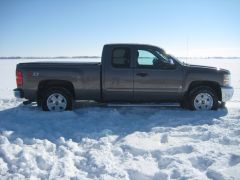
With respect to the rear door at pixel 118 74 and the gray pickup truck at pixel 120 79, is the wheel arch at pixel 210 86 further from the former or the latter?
the rear door at pixel 118 74

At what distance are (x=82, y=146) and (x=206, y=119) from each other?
3.10 m

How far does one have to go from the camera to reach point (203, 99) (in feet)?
26.0

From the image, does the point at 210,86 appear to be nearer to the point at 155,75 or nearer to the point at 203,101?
the point at 203,101

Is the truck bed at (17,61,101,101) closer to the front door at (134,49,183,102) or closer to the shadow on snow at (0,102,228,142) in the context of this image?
the shadow on snow at (0,102,228,142)

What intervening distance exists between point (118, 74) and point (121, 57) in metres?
0.45

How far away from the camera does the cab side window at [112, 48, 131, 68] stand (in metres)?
7.64

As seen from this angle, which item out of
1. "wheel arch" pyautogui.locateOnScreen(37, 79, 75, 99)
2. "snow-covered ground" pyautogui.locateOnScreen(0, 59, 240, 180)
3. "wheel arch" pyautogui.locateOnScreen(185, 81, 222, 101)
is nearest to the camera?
"snow-covered ground" pyautogui.locateOnScreen(0, 59, 240, 180)

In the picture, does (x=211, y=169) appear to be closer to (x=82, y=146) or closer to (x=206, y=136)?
(x=206, y=136)

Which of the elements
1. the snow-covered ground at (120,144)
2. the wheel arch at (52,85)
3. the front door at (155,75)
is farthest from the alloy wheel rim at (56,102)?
the front door at (155,75)

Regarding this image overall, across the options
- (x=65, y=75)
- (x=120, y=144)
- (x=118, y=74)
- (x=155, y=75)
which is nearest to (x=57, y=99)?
(x=65, y=75)

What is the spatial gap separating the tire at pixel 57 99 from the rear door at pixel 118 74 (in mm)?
946

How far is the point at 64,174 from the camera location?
4.07 m

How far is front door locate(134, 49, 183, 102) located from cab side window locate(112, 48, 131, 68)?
0.23m

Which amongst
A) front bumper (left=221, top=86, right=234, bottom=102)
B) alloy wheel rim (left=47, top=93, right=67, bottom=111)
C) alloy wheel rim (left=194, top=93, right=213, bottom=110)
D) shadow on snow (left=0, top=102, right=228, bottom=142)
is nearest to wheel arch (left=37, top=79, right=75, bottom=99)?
alloy wheel rim (left=47, top=93, right=67, bottom=111)
